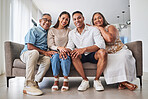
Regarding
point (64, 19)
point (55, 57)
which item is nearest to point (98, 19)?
point (64, 19)

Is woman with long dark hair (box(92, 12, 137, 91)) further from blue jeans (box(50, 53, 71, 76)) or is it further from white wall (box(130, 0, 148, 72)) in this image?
white wall (box(130, 0, 148, 72))

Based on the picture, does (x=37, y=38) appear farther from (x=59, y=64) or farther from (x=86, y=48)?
(x=86, y=48)

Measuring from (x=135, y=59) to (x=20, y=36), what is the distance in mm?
3600

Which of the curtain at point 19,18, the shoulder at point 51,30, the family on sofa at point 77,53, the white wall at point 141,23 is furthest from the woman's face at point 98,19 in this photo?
the curtain at point 19,18

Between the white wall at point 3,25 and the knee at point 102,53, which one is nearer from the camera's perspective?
the knee at point 102,53

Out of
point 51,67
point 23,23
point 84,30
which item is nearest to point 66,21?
point 84,30

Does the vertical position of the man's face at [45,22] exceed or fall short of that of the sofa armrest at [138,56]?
it exceeds it

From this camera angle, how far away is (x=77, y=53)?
1698mm

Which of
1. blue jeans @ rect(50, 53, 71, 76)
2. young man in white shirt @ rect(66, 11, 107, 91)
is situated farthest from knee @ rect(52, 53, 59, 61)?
young man in white shirt @ rect(66, 11, 107, 91)

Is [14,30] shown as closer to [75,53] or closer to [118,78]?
[75,53]

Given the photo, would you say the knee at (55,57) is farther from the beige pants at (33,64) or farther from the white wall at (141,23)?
the white wall at (141,23)

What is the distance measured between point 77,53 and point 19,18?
3289 mm

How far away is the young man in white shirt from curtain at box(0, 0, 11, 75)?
212 centimetres

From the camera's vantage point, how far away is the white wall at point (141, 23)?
12.3 feet
